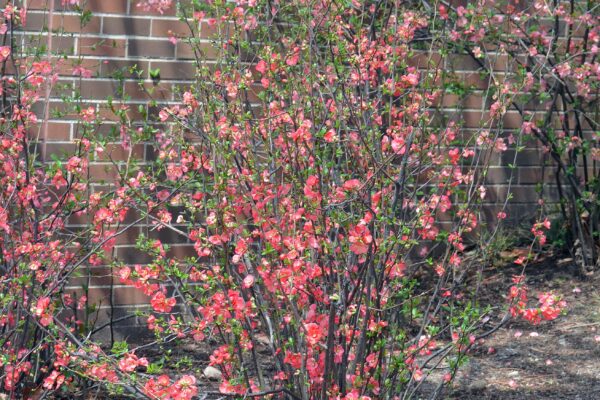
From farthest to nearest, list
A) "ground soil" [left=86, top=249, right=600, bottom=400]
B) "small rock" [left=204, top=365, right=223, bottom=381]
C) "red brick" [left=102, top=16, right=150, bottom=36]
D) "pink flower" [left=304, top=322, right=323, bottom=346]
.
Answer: "red brick" [left=102, top=16, right=150, bottom=36], "small rock" [left=204, top=365, right=223, bottom=381], "ground soil" [left=86, top=249, right=600, bottom=400], "pink flower" [left=304, top=322, right=323, bottom=346]

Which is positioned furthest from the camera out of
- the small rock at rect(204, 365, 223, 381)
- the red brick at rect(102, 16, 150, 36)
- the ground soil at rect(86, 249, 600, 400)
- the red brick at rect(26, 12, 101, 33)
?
the red brick at rect(102, 16, 150, 36)

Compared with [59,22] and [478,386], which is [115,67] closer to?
[59,22]

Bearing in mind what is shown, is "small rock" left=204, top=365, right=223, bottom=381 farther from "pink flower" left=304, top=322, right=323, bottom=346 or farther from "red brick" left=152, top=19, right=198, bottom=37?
"red brick" left=152, top=19, right=198, bottom=37

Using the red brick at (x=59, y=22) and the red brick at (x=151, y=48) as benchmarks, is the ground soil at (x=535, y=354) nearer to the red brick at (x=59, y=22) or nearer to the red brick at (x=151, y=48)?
the red brick at (x=151, y=48)

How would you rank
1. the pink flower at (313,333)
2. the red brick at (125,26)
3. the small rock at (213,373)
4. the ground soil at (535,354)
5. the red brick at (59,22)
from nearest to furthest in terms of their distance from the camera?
the pink flower at (313,333), the ground soil at (535,354), the small rock at (213,373), the red brick at (59,22), the red brick at (125,26)

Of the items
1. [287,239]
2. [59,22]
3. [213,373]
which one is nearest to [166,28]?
[59,22]

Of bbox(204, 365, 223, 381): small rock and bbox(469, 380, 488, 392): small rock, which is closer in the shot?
bbox(469, 380, 488, 392): small rock

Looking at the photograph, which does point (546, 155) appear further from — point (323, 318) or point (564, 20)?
point (323, 318)

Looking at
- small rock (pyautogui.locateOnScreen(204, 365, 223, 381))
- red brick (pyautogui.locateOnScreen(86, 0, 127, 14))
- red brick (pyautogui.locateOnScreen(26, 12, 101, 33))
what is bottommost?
small rock (pyautogui.locateOnScreen(204, 365, 223, 381))

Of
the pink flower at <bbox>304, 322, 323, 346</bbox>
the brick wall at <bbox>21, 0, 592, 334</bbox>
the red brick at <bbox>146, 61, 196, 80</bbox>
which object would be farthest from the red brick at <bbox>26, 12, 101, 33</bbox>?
the pink flower at <bbox>304, 322, 323, 346</bbox>

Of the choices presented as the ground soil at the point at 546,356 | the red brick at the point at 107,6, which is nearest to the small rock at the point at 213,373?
the ground soil at the point at 546,356

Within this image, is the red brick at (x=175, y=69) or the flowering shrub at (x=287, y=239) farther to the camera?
the red brick at (x=175, y=69)

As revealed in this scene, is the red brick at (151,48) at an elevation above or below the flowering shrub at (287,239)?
above

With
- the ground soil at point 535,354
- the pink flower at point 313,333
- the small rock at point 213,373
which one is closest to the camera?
the pink flower at point 313,333
